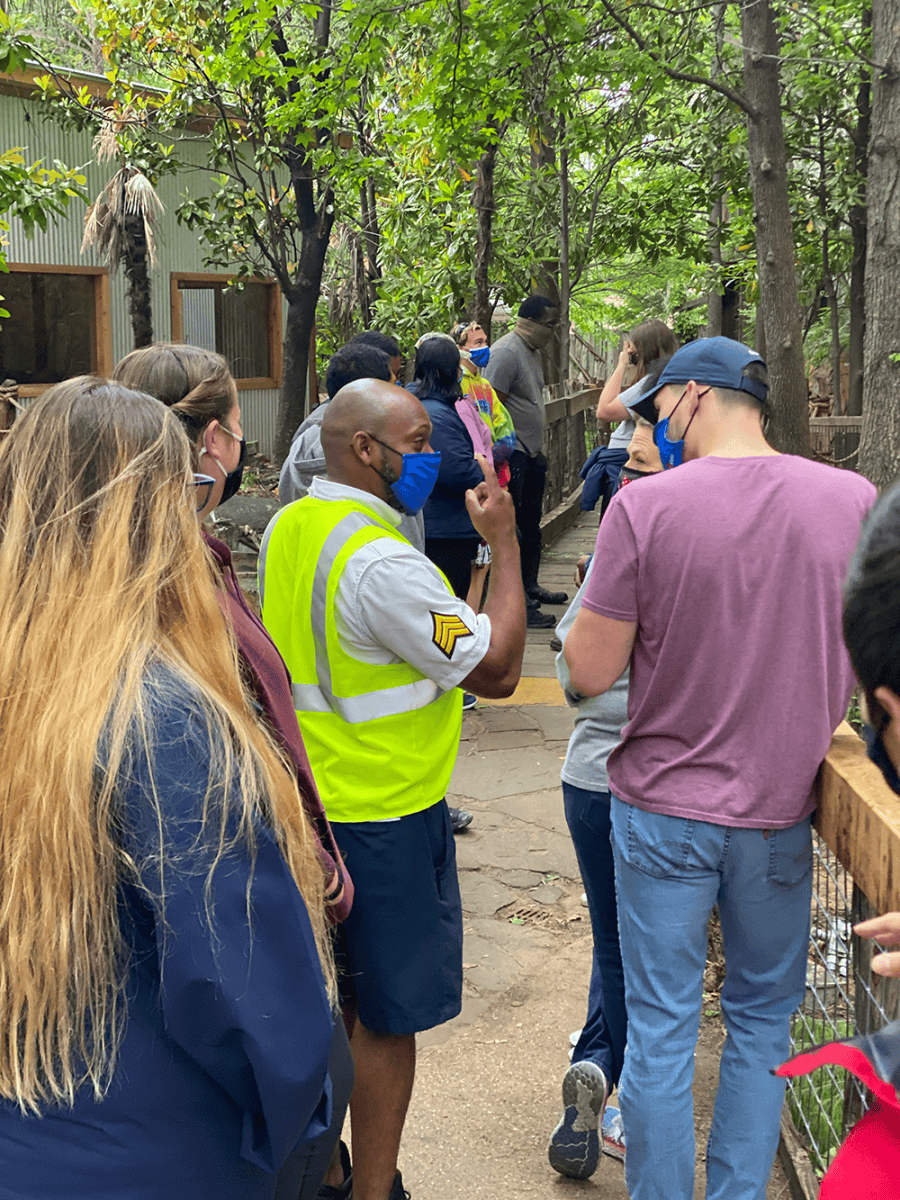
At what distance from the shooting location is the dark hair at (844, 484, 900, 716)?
1010 mm

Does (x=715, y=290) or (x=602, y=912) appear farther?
(x=715, y=290)

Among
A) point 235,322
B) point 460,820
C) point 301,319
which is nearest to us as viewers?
point 460,820

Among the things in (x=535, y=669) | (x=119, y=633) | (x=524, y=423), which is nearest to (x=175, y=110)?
(x=524, y=423)

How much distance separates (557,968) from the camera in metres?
4.42

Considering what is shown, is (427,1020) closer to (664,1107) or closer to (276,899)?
(664,1107)

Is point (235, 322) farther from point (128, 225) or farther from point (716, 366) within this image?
point (716, 366)

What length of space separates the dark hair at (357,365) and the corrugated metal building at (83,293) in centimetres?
1147

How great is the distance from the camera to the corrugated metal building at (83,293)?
52.2ft

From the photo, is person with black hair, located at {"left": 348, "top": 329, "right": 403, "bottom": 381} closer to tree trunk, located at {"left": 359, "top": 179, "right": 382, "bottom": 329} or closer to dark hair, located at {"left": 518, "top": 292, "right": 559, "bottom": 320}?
dark hair, located at {"left": 518, "top": 292, "right": 559, "bottom": 320}

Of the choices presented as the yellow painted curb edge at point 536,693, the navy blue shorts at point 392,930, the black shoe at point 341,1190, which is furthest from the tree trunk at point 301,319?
the black shoe at point 341,1190

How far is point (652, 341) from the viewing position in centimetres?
532

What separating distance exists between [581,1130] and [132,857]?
2.12 metres

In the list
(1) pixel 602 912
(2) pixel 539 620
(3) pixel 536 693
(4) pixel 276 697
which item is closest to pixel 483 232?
(2) pixel 539 620

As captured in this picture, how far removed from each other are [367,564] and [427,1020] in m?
1.06
